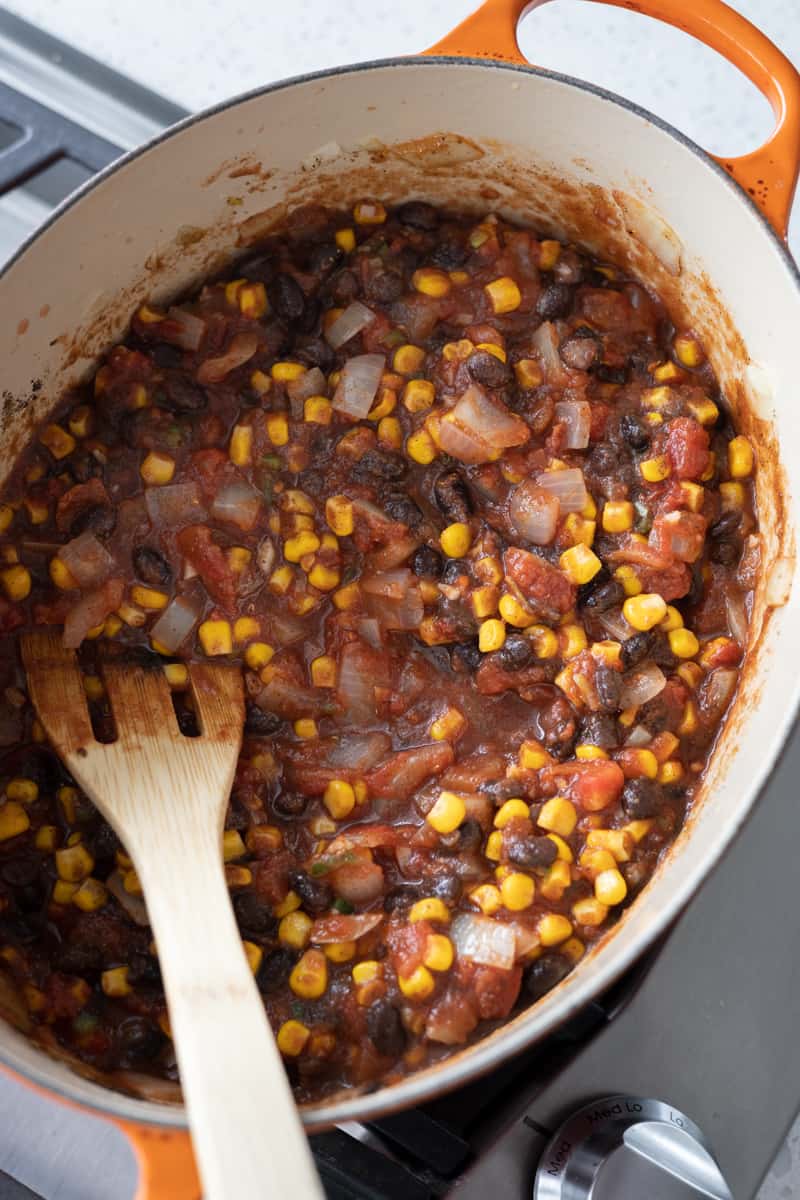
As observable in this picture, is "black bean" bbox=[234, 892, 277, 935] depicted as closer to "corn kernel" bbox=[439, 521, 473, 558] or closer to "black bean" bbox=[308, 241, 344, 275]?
"corn kernel" bbox=[439, 521, 473, 558]

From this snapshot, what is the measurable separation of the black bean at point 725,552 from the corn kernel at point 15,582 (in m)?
1.69

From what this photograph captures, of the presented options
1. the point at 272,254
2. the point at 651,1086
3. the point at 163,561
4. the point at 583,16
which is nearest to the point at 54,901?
the point at 163,561

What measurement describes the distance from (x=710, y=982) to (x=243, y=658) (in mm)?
1340

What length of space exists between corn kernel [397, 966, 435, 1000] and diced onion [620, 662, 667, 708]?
30.7 inches

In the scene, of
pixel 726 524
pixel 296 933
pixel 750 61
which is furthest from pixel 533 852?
pixel 750 61

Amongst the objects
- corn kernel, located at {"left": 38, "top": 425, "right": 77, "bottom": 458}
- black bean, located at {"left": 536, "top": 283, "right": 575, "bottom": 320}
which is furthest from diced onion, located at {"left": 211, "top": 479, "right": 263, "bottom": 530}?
black bean, located at {"left": 536, "top": 283, "right": 575, "bottom": 320}

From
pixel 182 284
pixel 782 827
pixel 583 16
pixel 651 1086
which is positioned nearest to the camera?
pixel 651 1086

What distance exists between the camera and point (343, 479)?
9.37ft

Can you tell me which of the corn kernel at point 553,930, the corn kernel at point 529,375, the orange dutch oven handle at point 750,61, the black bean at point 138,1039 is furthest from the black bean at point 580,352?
the black bean at point 138,1039

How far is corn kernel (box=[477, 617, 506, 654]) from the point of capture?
2.72m

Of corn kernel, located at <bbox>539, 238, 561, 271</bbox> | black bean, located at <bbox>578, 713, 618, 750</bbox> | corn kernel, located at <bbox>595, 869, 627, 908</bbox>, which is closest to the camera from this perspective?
corn kernel, located at <bbox>595, 869, 627, 908</bbox>

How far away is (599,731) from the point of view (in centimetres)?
267

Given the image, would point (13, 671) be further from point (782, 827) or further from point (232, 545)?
point (782, 827)

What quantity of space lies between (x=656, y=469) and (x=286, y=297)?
1.03 metres
